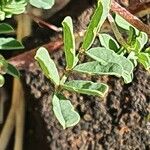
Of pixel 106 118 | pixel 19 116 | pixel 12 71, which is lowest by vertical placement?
pixel 19 116

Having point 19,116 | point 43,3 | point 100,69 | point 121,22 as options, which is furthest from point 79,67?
point 19,116

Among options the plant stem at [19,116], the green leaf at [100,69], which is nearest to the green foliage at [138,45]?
the green leaf at [100,69]

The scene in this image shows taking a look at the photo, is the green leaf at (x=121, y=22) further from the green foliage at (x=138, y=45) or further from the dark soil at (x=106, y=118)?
the dark soil at (x=106, y=118)

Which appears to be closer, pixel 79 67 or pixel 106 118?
pixel 79 67

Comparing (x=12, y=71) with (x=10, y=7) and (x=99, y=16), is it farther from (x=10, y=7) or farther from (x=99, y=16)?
(x=99, y=16)

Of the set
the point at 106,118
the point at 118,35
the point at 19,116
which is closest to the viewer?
the point at 118,35

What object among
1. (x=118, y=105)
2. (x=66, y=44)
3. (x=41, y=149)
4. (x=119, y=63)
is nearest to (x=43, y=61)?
(x=66, y=44)

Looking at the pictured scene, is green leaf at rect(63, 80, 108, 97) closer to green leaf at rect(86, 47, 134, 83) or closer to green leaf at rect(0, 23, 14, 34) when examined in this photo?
green leaf at rect(86, 47, 134, 83)
